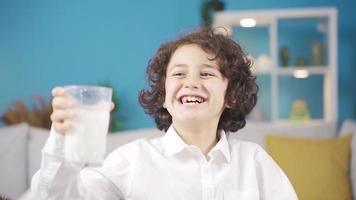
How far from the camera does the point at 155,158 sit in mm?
1337

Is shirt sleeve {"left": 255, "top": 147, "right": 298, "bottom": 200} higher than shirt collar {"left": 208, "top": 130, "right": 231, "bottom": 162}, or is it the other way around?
shirt collar {"left": 208, "top": 130, "right": 231, "bottom": 162}

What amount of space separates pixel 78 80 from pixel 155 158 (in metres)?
3.32

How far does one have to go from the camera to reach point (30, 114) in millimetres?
3883

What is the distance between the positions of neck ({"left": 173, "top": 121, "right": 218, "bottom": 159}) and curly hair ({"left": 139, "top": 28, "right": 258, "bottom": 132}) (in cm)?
15

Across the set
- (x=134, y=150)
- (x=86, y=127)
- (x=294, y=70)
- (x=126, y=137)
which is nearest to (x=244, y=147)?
(x=134, y=150)

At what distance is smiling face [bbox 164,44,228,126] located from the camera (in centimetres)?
129

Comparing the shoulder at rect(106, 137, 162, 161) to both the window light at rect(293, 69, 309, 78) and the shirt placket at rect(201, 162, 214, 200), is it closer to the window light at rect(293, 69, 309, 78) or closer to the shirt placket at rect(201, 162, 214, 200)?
the shirt placket at rect(201, 162, 214, 200)

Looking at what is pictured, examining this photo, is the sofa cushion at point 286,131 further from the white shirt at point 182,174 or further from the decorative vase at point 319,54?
the decorative vase at point 319,54

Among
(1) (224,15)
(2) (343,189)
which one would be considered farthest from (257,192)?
(1) (224,15)

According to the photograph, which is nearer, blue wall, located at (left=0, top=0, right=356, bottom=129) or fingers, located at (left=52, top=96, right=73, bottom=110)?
fingers, located at (left=52, top=96, right=73, bottom=110)

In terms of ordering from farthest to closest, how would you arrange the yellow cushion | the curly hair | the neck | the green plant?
the green plant
the yellow cushion
the curly hair
the neck

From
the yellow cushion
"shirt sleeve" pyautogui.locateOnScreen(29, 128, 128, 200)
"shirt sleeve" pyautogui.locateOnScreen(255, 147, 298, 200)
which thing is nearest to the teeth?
"shirt sleeve" pyautogui.locateOnScreen(255, 147, 298, 200)

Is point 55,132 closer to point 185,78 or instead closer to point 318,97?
point 185,78

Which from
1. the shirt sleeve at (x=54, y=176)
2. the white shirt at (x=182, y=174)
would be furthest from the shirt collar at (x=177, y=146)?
the shirt sleeve at (x=54, y=176)
